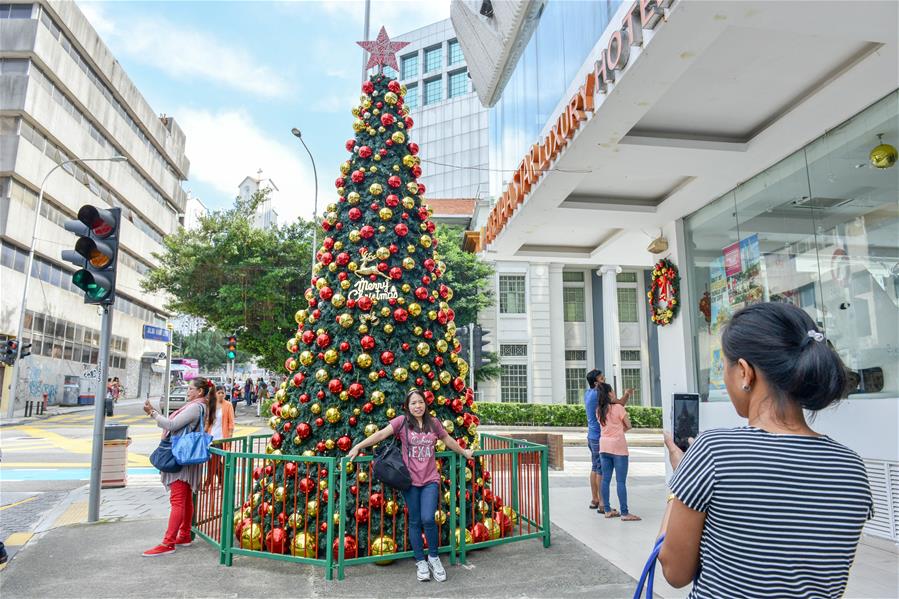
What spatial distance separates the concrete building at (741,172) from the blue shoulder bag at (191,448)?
17.1 feet

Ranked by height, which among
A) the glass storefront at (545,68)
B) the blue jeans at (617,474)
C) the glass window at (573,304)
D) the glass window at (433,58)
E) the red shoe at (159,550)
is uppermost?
the glass window at (433,58)

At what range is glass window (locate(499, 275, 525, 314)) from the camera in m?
Result: 28.7

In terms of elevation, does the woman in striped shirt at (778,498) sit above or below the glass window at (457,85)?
below

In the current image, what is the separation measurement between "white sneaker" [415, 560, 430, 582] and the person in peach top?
3.10 m

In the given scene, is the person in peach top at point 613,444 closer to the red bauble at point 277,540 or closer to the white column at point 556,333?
the red bauble at point 277,540

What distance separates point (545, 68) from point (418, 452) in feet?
32.6

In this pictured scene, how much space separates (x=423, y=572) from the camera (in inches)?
184

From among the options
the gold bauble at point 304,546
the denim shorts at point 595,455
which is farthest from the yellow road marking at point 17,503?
the denim shorts at point 595,455

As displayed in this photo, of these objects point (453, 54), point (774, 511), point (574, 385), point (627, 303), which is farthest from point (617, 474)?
point (453, 54)

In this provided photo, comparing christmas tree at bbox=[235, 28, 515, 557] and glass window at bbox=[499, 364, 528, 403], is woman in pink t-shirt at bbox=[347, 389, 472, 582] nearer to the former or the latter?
christmas tree at bbox=[235, 28, 515, 557]

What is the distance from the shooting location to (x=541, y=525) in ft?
19.8

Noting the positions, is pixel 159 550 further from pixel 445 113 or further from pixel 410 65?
pixel 410 65

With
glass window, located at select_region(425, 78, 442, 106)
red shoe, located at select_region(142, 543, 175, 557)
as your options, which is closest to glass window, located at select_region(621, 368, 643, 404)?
red shoe, located at select_region(142, 543, 175, 557)

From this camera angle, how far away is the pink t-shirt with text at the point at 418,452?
481cm
